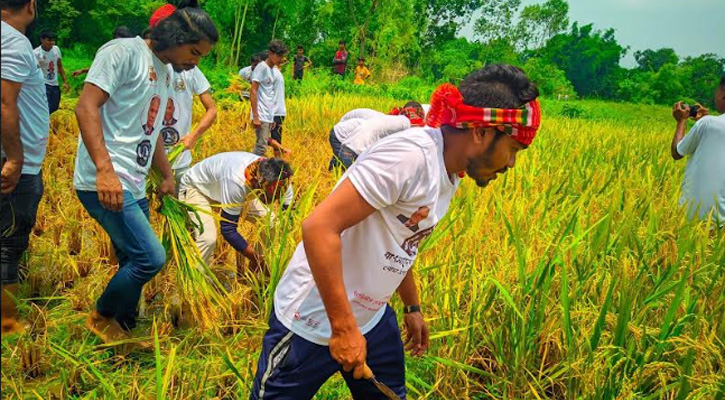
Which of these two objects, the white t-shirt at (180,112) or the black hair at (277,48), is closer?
the white t-shirt at (180,112)

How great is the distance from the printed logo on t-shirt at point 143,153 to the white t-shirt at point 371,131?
183cm

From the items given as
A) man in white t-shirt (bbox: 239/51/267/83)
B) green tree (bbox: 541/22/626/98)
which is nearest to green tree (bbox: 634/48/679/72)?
green tree (bbox: 541/22/626/98)

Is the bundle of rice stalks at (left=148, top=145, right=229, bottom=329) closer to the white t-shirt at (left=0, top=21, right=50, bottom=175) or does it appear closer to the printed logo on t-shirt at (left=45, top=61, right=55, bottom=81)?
the white t-shirt at (left=0, top=21, right=50, bottom=175)

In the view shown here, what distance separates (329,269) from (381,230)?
0.17m

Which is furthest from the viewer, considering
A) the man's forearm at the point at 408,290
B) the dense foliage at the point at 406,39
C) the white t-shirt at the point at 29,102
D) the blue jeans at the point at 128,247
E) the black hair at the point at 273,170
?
the dense foliage at the point at 406,39

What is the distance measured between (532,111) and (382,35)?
1789 centimetres

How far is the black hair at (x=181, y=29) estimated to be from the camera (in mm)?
2023

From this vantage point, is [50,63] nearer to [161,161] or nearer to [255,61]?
[255,61]

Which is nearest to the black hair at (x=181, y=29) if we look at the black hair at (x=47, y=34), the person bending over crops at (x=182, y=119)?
the person bending over crops at (x=182, y=119)

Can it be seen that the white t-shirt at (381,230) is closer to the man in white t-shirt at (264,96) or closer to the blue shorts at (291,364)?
the blue shorts at (291,364)

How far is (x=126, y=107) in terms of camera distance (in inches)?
77.2

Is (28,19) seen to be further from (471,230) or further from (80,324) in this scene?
(471,230)

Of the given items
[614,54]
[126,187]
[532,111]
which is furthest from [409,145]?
[614,54]

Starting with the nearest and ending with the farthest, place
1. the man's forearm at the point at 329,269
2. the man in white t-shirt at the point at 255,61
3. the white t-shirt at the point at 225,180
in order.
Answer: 1. the man's forearm at the point at 329,269
2. the white t-shirt at the point at 225,180
3. the man in white t-shirt at the point at 255,61
